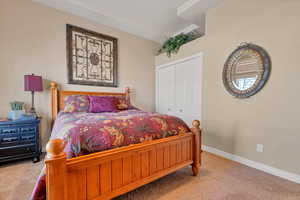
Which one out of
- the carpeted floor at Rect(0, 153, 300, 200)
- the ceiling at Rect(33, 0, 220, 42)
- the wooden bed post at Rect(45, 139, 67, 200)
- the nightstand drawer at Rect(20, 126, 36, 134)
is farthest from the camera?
the ceiling at Rect(33, 0, 220, 42)

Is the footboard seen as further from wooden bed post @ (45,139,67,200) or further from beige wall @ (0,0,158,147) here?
beige wall @ (0,0,158,147)

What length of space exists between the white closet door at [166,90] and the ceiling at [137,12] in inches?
43.8

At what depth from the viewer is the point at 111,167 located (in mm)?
1190

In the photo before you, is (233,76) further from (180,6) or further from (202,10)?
(180,6)

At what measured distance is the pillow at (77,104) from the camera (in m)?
2.37

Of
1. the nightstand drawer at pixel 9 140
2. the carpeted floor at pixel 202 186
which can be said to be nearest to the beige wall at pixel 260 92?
the carpeted floor at pixel 202 186

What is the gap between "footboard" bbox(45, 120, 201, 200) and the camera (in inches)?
34.6

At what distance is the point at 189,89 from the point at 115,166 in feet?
7.87

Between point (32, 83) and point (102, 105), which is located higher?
point (32, 83)

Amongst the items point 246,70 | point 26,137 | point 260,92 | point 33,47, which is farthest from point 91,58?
point 260,92

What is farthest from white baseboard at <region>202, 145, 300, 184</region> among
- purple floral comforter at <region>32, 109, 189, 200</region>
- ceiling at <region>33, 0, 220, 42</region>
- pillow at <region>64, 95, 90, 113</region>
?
ceiling at <region>33, 0, 220, 42</region>

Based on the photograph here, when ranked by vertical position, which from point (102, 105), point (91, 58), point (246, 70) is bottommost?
point (102, 105)

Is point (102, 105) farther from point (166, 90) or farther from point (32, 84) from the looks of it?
point (166, 90)

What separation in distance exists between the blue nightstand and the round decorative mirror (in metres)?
3.23
